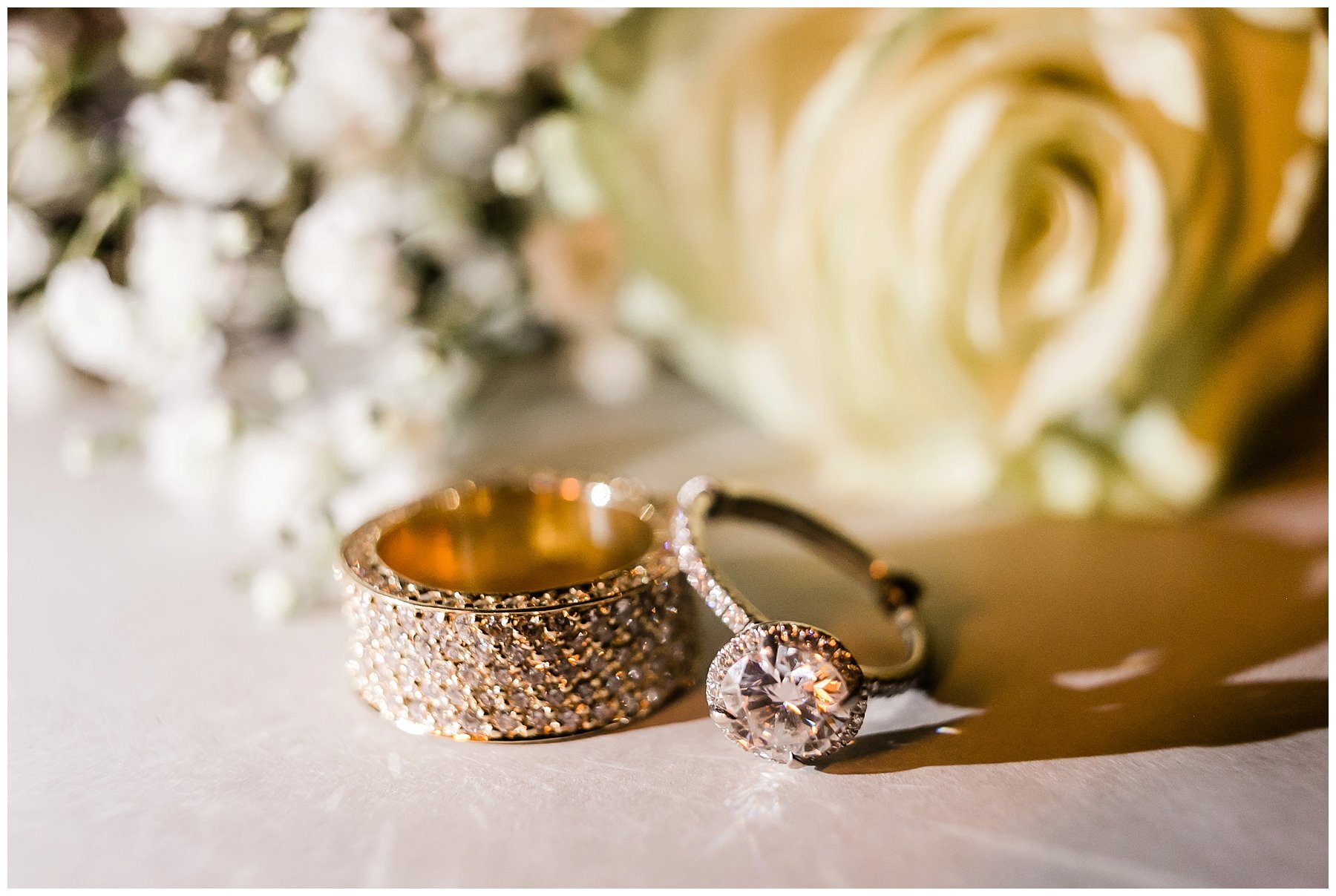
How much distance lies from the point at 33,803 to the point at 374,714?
177mm

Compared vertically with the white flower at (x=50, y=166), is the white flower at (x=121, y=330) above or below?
below

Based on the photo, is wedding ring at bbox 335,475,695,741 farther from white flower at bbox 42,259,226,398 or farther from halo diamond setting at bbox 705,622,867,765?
white flower at bbox 42,259,226,398

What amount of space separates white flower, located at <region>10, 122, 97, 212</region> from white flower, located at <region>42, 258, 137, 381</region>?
0.32ft

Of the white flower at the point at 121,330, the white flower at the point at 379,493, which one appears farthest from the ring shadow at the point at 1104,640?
the white flower at the point at 121,330

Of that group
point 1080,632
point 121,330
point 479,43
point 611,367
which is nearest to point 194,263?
point 121,330

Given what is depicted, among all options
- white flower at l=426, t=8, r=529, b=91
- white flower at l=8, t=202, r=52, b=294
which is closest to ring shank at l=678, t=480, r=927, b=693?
white flower at l=426, t=8, r=529, b=91

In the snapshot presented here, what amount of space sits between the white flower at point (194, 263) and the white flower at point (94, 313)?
2cm

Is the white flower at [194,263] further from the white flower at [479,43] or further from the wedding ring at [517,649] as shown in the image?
the wedding ring at [517,649]

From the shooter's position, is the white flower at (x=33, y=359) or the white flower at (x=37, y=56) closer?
the white flower at (x=37, y=56)

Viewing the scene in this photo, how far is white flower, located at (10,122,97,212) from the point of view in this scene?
3.12 feet

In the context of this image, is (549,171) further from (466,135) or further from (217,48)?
(217,48)

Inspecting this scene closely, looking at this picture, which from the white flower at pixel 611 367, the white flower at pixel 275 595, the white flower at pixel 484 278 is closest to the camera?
the white flower at pixel 275 595

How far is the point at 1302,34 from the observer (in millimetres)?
790

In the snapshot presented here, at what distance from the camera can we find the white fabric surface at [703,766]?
1.69ft
